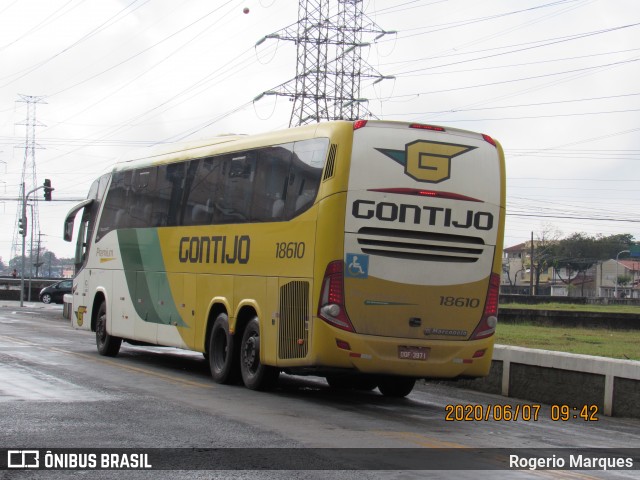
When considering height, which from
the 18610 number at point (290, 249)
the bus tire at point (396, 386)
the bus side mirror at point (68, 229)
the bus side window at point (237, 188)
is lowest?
the bus tire at point (396, 386)

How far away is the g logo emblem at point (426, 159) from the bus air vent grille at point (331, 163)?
592mm

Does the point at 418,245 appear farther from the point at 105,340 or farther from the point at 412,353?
the point at 105,340

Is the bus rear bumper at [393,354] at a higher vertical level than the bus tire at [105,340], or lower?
higher

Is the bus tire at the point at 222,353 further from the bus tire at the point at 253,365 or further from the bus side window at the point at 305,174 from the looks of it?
the bus side window at the point at 305,174

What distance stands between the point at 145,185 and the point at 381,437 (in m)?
10.8

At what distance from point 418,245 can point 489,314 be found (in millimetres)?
1513

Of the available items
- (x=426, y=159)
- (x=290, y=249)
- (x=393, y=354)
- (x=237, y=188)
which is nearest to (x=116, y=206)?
(x=237, y=188)

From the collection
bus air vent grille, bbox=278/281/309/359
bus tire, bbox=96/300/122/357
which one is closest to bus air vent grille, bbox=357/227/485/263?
bus air vent grille, bbox=278/281/309/359

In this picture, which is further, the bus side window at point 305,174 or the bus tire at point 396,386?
the bus tire at point 396,386

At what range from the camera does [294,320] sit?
14672 mm

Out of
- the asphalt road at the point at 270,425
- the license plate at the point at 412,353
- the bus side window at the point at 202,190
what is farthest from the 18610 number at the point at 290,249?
the bus side window at the point at 202,190

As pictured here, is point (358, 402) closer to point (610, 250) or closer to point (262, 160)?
point (262, 160)

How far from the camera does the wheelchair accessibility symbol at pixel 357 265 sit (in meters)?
14.0

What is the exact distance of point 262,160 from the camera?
16.1 meters
